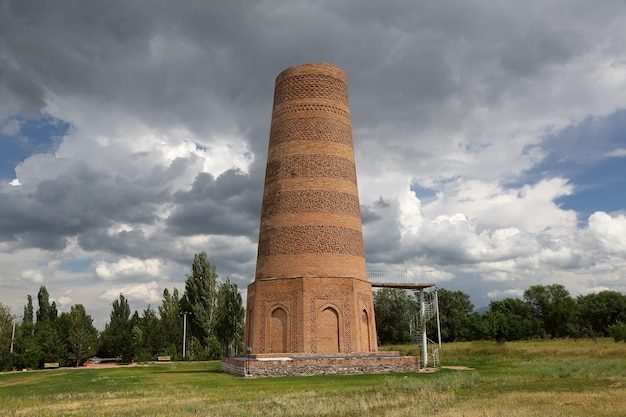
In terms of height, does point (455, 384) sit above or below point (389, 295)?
below

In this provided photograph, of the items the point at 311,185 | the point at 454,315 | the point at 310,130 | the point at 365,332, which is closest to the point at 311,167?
the point at 311,185

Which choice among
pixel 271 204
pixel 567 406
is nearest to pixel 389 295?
pixel 271 204

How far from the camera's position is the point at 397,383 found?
1447 cm

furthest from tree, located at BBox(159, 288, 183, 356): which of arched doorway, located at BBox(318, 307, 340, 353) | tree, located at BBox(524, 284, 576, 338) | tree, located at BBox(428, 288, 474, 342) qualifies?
tree, located at BBox(524, 284, 576, 338)

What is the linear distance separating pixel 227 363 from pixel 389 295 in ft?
123

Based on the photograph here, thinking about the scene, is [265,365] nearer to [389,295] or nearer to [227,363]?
[227,363]

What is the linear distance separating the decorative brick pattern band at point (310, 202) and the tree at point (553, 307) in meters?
42.8

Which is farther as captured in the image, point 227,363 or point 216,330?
point 216,330

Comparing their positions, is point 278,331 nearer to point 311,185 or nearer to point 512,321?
point 311,185

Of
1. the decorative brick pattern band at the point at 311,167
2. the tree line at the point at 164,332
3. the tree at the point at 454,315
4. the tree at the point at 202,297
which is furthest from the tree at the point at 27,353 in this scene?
the tree at the point at 454,315

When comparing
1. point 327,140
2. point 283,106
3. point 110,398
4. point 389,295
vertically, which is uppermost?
point 283,106

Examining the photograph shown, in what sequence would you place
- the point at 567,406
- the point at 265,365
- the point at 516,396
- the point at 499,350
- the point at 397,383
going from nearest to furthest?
the point at 567,406
the point at 516,396
the point at 397,383
the point at 265,365
the point at 499,350

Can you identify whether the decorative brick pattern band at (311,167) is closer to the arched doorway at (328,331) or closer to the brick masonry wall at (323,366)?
the arched doorway at (328,331)

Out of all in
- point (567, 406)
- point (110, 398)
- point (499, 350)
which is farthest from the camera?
point (499, 350)
